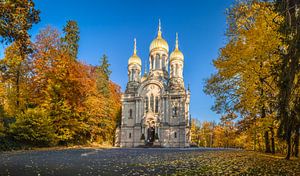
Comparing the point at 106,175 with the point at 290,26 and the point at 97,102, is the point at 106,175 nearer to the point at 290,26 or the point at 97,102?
the point at 290,26

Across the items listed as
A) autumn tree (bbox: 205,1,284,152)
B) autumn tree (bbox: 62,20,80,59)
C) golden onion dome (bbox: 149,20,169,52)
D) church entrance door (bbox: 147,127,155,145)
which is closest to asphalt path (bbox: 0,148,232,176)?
autumn tree (bbox: 205,1,284,152)

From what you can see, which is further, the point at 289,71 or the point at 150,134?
the point at 150,134

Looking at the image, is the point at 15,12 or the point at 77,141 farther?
the point at 77,141

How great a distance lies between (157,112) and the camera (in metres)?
43.4

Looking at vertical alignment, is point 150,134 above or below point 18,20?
below

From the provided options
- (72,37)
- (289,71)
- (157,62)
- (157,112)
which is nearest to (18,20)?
(289,71)

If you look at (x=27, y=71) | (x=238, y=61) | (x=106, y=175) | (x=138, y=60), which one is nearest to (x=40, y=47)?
(x=27, y=71)

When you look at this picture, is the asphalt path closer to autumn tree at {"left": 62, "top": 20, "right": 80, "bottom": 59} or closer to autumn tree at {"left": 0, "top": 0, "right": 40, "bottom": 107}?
autumn tree at {"left": 0, "top": 0, "right": 40, "bottom": 107}

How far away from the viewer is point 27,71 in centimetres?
2609

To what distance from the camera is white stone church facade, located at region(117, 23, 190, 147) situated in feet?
137

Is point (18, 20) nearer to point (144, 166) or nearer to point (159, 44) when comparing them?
point (144, 166)

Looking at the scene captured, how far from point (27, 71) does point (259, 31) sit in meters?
23.7

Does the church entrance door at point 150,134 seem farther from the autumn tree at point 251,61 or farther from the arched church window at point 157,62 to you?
the autumn tree at point 251,61

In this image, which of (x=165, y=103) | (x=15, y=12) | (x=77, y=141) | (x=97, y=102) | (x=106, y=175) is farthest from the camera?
(x=165, y=103)
